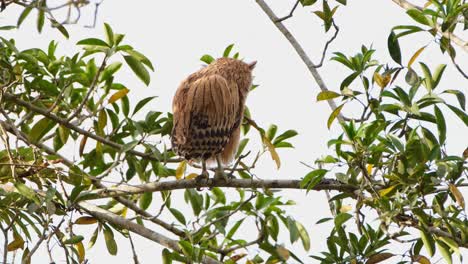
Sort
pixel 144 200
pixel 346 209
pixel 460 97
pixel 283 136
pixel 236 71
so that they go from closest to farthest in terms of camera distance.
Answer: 1. pixel 460 97
2. pixel 346 209
3. pixel 283 136
4. pixel 144 200
5. pixel 236 71

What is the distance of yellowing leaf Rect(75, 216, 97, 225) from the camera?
18.2 ft

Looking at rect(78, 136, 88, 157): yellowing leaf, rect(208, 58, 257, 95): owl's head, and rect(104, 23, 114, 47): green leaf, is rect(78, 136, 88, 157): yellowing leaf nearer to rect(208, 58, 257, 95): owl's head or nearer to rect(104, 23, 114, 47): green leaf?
rect(104, 23, 114, 47): green leaf

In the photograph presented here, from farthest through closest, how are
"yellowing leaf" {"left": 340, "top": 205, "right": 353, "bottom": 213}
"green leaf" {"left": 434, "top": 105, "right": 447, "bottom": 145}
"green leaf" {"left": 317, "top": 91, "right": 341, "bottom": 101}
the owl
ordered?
the owl → "yellowing leaf" {"left": 340, "top": 205, "right": 353, "bottom": 213} → "green leaf" {"left": 317, "top": 91, "right": 341, "bottom": 101} → "green leaf" {"left": 434, "top": 105, "right": 447, "bottom": 145}

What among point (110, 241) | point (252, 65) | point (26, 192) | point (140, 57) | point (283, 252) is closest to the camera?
point (283, 252)

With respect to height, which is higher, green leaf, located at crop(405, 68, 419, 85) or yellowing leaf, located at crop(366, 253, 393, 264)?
green leaf, located at crop(405, 68, 419, 85)

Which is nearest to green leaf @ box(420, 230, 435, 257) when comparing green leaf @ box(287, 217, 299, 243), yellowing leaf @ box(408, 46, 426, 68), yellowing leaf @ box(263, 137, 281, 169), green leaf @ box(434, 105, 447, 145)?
green leaf @ box(434, 105, 447, 145)

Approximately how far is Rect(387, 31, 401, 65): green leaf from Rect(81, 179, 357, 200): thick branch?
742 millimetres

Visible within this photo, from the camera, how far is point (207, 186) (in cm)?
582

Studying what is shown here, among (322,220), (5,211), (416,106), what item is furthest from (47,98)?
(416,106)

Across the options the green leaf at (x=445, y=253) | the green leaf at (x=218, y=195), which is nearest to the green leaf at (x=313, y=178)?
the green leaf at (x=445, y=253)

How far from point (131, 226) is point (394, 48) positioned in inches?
67.2

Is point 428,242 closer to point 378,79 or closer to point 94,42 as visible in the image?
point 378,79

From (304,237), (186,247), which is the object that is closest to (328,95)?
(304,237)

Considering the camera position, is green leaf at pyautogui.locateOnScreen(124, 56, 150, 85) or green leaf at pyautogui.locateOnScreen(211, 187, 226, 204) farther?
green leaf at pyautogui.locateOnScreen(211, 187, 226, 204)
